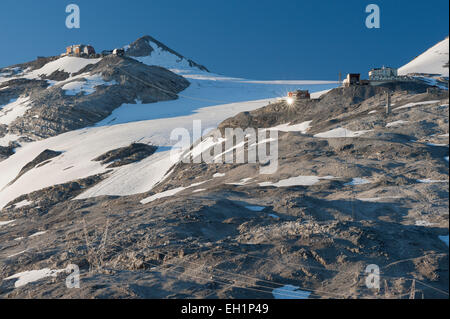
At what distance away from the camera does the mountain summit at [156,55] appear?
170m

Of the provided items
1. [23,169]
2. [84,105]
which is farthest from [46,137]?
[23,169]

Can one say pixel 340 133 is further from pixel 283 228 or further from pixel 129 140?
pixel 129 140

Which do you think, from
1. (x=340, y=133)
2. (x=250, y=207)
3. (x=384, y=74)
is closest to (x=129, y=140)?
(x=384, y=74)

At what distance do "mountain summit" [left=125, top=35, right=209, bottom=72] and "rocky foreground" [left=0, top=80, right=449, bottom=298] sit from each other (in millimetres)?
124408

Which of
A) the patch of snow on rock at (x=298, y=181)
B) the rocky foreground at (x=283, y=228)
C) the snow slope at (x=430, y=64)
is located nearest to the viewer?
the rocky foreground at (x=283, y=228)

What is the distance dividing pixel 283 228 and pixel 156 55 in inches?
6300

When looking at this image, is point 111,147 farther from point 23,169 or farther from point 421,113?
point 421,113

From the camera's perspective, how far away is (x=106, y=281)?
21.8 meters

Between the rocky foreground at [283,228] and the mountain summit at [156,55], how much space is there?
4898 inches

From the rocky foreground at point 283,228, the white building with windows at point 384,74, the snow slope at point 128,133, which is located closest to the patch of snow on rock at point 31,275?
the rocky foreground at point 283,228

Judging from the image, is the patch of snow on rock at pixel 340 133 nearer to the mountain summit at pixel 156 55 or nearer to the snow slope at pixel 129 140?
the snow slope at pixel 129 140

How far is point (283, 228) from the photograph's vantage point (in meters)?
26.3

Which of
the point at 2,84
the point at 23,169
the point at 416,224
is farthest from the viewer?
the point at 2,84
